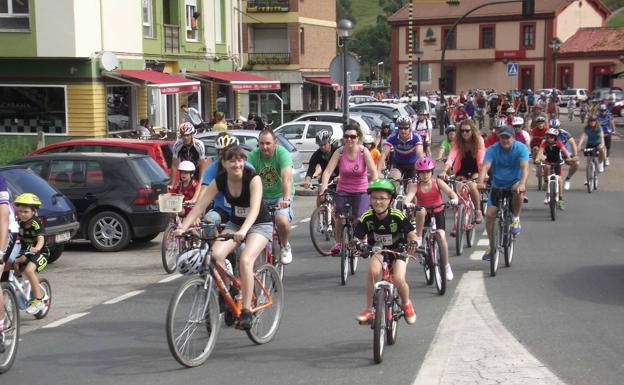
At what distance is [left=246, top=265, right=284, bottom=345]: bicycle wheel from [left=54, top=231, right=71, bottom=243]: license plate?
15.6 feet

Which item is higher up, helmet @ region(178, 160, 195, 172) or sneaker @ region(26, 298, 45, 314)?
helmet @ region(178, 160, 195, 172)

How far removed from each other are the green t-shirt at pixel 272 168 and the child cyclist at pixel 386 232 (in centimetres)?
275

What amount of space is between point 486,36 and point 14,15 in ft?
198

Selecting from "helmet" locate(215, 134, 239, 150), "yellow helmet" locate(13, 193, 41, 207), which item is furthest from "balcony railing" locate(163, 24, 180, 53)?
"helmet" locate(215, 134, 239, 150)

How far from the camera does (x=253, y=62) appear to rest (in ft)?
181

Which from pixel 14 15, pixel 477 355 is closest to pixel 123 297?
pixel 477 355

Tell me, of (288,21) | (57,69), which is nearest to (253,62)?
(288,21)

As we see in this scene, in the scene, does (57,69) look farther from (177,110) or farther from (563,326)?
(563,326)

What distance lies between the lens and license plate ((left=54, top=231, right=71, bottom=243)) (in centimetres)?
1234

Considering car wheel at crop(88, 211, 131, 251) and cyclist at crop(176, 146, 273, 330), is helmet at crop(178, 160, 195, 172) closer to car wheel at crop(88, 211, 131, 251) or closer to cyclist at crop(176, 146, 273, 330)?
car wheel at crop(88, 211, 131, 251)

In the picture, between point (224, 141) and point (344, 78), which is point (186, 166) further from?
point (344, 78)

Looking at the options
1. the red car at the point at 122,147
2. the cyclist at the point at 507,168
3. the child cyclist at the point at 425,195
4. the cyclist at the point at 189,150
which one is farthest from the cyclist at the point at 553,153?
the cyclist at the point at 189,150

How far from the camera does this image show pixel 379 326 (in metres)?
7.31

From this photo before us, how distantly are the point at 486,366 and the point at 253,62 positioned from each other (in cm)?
4892
